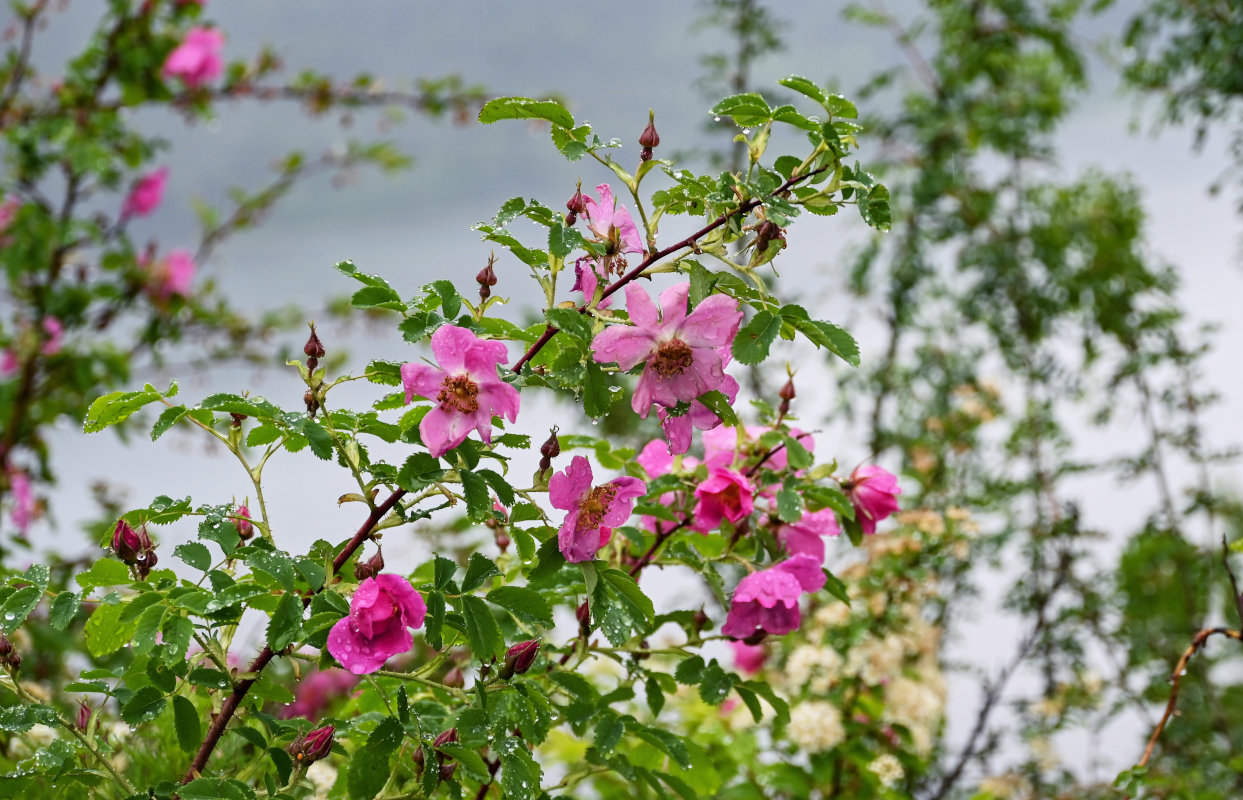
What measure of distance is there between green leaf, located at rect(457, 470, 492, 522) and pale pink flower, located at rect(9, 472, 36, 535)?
2673mm

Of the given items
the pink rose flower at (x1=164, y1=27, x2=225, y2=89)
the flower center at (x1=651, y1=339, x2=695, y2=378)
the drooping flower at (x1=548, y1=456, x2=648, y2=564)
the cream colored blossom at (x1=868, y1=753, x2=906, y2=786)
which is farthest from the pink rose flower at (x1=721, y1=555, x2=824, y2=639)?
the pink rose flower at (x1=164, y1=27, x2=225, y2=89)

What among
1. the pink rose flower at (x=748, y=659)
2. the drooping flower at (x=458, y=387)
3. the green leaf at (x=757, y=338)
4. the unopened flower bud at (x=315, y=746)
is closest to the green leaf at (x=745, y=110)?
the green leaf at (x=757, y=338)

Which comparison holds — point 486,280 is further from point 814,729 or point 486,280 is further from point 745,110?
point 814,729

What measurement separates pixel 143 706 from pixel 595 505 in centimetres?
42

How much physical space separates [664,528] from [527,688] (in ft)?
1.03

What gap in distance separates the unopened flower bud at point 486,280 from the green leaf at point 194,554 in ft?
1.07

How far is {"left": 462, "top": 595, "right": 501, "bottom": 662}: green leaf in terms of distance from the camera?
2.71 ft

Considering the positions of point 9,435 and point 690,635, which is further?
point 9,435

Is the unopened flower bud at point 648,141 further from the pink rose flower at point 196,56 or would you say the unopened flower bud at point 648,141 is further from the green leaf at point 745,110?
the pink rose flower at point 196,56

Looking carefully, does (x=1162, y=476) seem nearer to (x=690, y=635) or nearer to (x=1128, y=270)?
(x=1128, y=270)

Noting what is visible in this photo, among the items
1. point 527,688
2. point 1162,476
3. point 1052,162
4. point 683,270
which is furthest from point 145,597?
point 1052,162

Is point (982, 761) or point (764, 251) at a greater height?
point (982, 761)

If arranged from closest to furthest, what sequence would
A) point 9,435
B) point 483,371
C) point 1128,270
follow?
1. point 483,371
2. point 9,435
3. point 1128,270

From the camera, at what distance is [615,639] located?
2.77ft
